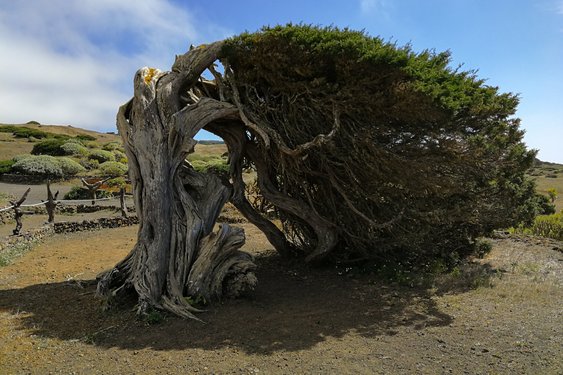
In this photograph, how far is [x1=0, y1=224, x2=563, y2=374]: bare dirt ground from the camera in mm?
6008

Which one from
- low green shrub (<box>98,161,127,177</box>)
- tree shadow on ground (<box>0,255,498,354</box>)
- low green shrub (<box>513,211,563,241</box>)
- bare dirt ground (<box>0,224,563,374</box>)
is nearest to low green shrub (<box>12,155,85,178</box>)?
low green shrub (<box>98,161,127,177</box>)

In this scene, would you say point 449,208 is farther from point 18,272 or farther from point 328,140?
point 18,272

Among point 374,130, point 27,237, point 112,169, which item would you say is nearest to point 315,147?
point 374,130

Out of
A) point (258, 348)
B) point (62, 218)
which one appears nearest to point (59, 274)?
point (258, 348)

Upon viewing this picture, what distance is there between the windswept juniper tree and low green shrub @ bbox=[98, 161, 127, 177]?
29591mm

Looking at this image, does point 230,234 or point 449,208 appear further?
point 449,208

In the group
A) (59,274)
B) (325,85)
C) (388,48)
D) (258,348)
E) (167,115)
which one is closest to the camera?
(258,348)

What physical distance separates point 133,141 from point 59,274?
453 centimetres

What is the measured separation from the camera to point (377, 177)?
355 inches

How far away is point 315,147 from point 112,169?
33.2 meters

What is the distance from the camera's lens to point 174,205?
912 centimetres

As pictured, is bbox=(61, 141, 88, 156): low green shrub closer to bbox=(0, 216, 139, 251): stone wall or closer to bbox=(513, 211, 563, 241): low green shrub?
bbox=(0, 216, 139, 251): stone wall

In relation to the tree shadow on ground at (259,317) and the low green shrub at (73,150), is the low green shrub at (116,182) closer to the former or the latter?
the low green shrub at (73,150)

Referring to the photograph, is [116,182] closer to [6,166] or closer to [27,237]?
[6,166]
